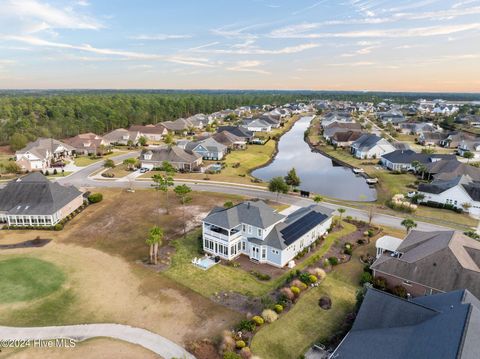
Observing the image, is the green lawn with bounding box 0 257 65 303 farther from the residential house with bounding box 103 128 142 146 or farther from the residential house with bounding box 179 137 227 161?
the residential house with bounding box 103 128 142 146

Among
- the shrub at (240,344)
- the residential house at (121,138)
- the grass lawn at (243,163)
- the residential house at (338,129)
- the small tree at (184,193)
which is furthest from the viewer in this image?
the residential house at (338,129)

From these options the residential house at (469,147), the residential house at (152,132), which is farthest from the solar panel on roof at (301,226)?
the residential house at (152,132)

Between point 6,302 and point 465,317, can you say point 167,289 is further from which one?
point 465,317

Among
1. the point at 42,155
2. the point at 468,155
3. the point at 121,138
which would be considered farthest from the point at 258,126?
the point at 42,155

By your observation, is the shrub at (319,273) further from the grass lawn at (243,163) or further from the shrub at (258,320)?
the grass lawn at (243,163)

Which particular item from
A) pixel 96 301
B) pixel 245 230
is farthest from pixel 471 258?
pixel 96 301

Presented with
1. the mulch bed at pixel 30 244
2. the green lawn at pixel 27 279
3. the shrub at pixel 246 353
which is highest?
the shrub at pixel 246 353

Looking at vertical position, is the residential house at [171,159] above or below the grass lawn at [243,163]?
above
